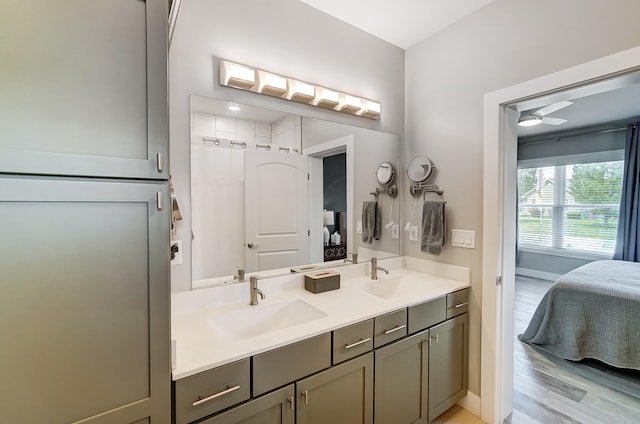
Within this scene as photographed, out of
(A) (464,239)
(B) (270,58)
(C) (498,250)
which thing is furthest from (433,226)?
(B) (270,58)

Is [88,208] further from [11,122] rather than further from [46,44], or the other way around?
[46,44]

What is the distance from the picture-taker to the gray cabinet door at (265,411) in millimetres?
1071

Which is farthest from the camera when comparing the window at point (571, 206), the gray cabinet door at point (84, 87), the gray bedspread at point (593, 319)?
the window at point (571, 206)

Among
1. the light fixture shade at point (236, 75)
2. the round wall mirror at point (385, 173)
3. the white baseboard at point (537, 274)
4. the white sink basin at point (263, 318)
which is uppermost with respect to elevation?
the light fixture shade at point (236, 75)

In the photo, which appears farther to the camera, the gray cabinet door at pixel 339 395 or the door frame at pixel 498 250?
the door frame at pixel 498 250

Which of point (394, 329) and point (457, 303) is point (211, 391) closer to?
point (394, 329)

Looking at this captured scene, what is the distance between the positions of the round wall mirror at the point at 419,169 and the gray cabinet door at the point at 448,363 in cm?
108

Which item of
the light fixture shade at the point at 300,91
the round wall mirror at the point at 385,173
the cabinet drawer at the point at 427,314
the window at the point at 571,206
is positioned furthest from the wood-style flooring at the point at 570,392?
the window at the point at 571,206

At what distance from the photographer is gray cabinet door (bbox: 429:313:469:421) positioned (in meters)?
1.83

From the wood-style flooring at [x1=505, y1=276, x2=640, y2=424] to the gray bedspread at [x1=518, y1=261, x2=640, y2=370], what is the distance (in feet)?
0.41

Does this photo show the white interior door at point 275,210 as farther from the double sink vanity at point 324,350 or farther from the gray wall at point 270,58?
the gray wall at point 270,58

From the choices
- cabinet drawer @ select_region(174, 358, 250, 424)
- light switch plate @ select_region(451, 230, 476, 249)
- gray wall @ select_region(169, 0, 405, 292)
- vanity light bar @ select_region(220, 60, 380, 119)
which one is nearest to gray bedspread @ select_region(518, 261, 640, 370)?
light switch plate @ select_region(451, 230, 476, 249)

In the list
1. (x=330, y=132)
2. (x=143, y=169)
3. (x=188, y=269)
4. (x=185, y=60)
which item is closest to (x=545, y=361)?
(x=330, y=132)

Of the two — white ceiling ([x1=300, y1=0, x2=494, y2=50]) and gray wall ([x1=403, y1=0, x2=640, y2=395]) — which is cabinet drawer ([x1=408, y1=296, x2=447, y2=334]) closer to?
gray wall ([x1=403, y1=0, x2=640, y2=395])
